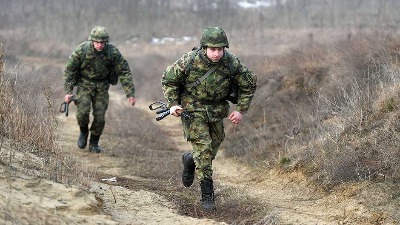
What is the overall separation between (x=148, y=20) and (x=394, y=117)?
58.4m

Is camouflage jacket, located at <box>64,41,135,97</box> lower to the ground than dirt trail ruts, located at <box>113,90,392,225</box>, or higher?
higher

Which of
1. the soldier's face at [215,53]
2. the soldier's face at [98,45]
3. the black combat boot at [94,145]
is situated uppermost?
the soldier's face at [215,53]

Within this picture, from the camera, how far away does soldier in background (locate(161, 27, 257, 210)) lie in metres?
5.87

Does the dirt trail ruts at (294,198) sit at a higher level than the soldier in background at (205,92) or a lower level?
lower

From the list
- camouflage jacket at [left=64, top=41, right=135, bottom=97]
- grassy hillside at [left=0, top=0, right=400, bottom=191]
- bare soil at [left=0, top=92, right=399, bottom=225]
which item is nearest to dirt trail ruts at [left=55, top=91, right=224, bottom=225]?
bare soil at [left=0, top=92, right=399, bottom=225]

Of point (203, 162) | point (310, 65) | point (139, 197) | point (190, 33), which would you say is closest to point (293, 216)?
point (203, 162)

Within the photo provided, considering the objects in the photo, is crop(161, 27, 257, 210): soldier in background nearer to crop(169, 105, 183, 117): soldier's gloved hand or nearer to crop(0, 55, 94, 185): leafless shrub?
crop(169, 105, 183, 117): soldier's gloved hand

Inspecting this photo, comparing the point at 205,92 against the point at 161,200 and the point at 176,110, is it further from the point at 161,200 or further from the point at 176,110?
the point at 161,200

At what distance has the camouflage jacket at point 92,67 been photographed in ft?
29.7

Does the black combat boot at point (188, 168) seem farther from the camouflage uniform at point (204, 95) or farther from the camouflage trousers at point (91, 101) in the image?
the camouflage trousers at point (91, 101)

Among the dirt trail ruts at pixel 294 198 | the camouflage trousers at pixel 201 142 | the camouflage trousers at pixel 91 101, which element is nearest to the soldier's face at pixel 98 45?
the camouflage trousers at pixel 91 101

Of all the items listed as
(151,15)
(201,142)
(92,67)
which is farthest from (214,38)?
(151,15)

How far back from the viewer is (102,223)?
4359 mm

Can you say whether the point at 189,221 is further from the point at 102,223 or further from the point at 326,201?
the point at 326,201
